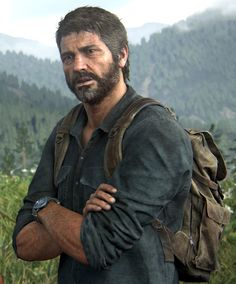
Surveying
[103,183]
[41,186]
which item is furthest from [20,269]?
[103,183]

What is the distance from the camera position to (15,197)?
759cm

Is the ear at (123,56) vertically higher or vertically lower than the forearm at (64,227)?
higher

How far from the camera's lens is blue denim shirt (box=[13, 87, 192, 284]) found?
7.27 feet

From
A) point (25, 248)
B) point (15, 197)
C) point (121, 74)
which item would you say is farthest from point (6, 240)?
point (121, 74)

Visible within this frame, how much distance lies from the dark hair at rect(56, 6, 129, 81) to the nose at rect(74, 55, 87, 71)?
13 centimetres

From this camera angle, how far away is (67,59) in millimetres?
2578

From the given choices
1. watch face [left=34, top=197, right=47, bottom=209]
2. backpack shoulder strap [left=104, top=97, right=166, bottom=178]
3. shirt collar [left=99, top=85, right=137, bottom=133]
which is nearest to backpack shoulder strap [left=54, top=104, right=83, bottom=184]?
watch face [left=34, top=197, right=47, bottom=209]

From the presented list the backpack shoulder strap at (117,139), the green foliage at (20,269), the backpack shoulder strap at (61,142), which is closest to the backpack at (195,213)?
the backpack shoulder strap at (117,139)

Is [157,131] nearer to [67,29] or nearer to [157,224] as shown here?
[157,224]

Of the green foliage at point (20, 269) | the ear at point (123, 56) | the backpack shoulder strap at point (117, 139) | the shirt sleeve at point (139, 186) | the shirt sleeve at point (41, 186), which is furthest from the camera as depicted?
the green foliage at point (20, 269)

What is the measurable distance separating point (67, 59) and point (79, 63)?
0.11 metres

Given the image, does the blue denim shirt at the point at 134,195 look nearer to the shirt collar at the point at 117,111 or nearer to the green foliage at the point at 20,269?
the shirt collar at the point at 117,111

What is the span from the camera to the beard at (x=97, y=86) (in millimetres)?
2523

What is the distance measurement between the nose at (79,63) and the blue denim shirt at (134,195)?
25 cm
